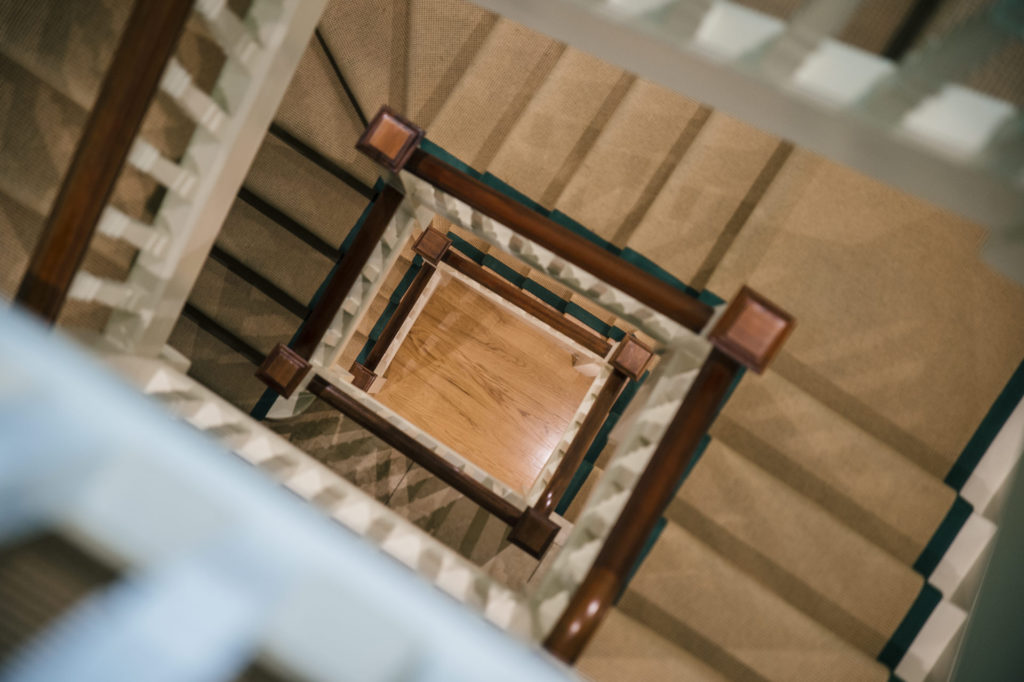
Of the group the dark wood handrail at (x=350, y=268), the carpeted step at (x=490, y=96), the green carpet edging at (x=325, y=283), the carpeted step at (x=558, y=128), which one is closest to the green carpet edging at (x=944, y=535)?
the carpeted step at (x=558, y=128)

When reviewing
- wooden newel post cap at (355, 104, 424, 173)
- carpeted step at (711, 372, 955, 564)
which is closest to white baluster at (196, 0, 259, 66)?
wooden newel post cap at (355, 104, 424, 173)

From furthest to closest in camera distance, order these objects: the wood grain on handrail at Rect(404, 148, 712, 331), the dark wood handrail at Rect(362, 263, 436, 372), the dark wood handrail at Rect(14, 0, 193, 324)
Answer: the dark wood handrail at Rect(362, 263, 436, 372) < the wood grain on handrail at Rect(404, 148, 712, 331) < the dark wood handrail at Rect(14, 0, 193, 324)

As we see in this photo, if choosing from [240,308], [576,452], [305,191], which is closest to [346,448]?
[240,308]

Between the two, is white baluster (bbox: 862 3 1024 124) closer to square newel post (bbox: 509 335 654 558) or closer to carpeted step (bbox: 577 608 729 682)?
carpeted step (bbox: 577 608 729 682)

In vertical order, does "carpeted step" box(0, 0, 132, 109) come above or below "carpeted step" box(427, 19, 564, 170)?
below

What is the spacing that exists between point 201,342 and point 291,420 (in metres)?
0.62

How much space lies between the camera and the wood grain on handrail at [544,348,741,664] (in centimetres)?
140

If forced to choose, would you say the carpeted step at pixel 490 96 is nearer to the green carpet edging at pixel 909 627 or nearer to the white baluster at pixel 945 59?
the white baluster at pixel 945 59

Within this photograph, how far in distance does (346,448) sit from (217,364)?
86 cm

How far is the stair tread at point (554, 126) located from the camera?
2566 millimetres

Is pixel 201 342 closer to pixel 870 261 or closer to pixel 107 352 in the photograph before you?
pixel 107 352

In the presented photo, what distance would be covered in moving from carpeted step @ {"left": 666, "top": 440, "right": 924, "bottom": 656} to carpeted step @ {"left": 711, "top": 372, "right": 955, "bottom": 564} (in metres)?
0.10

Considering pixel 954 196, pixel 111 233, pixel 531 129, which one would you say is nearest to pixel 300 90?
pixel 531 129

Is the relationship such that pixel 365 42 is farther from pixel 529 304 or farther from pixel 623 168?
pixel 529 304
